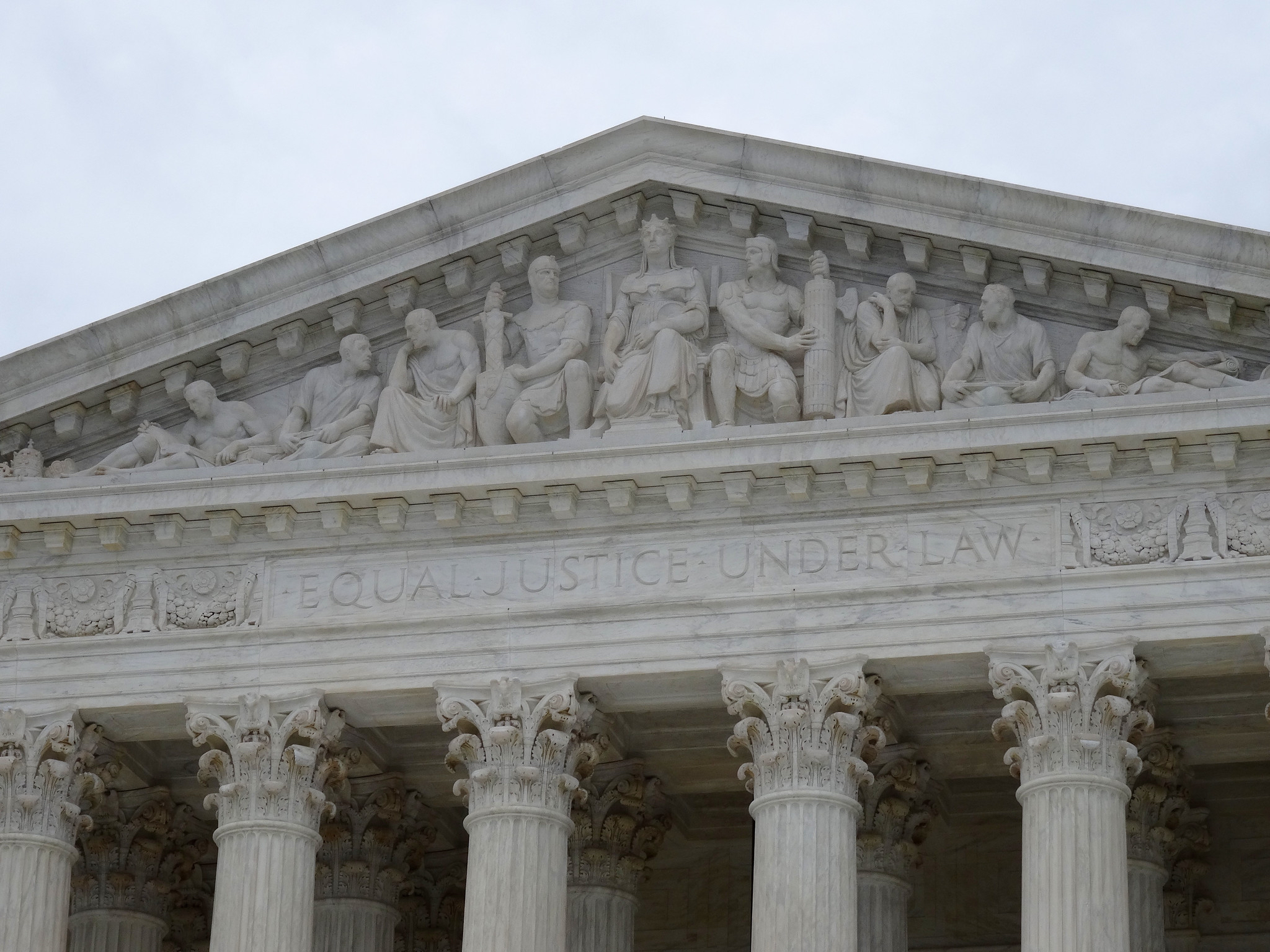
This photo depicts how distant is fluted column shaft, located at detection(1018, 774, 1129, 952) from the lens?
27.3 metres

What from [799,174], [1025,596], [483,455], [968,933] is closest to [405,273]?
[483,455]

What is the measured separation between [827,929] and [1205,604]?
4834 millimetres

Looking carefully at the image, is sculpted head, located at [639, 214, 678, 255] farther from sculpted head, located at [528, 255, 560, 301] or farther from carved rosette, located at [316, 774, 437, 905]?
carved rosette, located at [316, 774, 437, 905]

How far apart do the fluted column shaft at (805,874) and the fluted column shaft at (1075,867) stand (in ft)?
5.79

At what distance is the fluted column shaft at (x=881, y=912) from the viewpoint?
3098cm

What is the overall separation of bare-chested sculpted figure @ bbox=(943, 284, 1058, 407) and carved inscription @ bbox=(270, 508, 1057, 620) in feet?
3.99

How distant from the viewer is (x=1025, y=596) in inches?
1127

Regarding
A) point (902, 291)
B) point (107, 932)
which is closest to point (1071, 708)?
point (902, 291)

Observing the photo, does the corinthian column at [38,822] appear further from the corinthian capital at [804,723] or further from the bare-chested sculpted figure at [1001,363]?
the bare-chested sculpted figure at [1001,363]

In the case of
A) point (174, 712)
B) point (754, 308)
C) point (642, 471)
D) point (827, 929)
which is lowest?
point (827, 929)

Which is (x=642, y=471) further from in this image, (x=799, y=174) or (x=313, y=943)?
(x=313, y=943)

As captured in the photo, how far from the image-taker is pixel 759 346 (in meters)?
30.1

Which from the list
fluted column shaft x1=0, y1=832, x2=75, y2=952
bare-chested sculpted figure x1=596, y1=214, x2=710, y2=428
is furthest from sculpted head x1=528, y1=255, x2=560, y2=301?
fluted column shaft x1=0, y1=832, x2=75, y2=952

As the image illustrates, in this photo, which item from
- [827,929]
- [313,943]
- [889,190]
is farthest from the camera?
[313,943]
